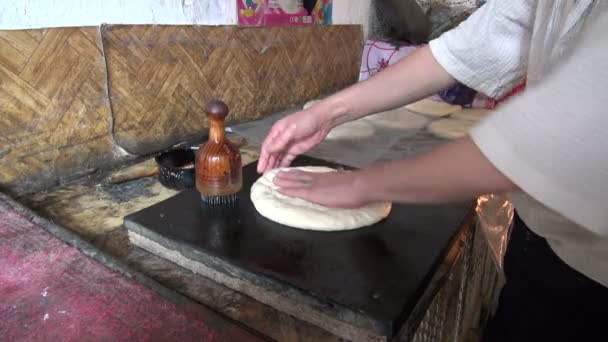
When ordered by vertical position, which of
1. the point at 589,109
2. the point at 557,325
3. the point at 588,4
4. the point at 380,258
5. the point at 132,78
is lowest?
the point at 557,325

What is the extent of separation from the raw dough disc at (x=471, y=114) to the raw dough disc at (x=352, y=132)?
0.65 metres

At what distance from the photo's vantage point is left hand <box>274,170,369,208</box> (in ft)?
2.52

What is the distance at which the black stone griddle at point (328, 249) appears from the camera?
73 cm

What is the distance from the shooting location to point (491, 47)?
1.01 metres

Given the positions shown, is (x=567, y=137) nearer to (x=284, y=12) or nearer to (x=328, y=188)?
(x=328, y=188)

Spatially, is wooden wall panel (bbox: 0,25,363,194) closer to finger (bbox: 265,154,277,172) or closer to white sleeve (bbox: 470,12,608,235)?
finger (bbox: 265,154,277,172)

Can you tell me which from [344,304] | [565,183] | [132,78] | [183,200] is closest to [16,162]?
[132,78]

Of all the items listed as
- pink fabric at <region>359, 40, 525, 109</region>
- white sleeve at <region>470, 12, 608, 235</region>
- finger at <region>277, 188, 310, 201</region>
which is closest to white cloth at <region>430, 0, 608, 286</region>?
white sleeve at <region>470, 12, 608, 235</region>

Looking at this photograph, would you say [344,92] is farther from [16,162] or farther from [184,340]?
[16,162]

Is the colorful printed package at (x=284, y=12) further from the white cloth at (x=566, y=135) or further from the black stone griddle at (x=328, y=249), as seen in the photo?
the white cloth at (x=566, y=135)

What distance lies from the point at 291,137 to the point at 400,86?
336mm

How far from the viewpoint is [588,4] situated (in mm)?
656

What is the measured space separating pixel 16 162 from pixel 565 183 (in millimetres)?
1358

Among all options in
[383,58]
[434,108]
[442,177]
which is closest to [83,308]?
[442,177]
